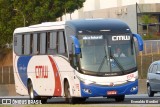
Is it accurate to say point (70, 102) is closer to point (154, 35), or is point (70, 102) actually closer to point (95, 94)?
point (95, 94)

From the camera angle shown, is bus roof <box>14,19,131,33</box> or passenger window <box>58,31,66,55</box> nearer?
bus roof <box>14,19,131,33</box>

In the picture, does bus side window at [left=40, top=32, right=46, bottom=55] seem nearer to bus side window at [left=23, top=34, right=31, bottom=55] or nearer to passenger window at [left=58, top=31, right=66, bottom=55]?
bus side window at [left=23, top=34, right=31, bottom=55]

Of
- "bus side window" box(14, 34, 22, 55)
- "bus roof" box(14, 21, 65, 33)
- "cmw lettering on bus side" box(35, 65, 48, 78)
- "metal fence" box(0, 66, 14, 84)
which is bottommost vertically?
"metal fence" box(0, 66, 14, 84)

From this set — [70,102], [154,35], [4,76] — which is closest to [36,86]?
[70,102]

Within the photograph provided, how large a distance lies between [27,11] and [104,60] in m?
57.9

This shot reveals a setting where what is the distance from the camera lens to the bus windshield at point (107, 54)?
30.0m

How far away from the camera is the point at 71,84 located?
30.8 meters

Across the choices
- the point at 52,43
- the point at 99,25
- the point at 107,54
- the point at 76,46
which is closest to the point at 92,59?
the point at 107,54

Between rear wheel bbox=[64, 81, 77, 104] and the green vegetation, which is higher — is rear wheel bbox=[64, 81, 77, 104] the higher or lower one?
the higher one

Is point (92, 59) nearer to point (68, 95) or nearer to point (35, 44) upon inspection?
point (68, 95)

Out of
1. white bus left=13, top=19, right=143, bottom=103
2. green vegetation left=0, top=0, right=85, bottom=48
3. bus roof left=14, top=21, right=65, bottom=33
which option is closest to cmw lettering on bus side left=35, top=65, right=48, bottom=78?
white bus left=13, top=19, right=143, bottom=103

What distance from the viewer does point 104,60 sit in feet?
98.3

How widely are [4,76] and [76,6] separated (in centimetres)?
2194

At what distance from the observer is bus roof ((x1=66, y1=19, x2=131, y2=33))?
101 ft
